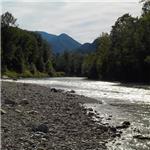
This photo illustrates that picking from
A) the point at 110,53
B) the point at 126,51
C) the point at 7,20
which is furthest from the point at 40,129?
the point at 7,20

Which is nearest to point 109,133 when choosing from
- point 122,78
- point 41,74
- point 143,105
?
point 143,105

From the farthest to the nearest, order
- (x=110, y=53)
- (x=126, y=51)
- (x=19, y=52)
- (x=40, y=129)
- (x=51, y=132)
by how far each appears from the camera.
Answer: (x=19, y=52)
(x=110, y=53)
(x=126, y=51)
(x=51, y=132)
(x=40, y=129)

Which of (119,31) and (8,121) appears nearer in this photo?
(8,121)

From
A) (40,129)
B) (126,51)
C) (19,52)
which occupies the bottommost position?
(40,129)

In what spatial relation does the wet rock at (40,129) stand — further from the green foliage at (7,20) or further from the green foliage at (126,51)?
the green foliage at (7,20)

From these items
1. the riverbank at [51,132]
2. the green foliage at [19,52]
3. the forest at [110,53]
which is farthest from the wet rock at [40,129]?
the green foliage at [19,52]

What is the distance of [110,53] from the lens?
121625 millimetres

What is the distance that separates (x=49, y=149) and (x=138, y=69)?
82611 mm

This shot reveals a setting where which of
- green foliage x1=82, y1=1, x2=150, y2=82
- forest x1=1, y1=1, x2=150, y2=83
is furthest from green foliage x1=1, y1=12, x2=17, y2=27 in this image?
green foliage x1=82, y1=1, x2=150, y2=82

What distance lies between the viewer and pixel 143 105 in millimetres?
38500

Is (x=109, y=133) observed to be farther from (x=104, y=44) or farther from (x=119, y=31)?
(x=104, y=44)

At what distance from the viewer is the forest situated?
96750mm

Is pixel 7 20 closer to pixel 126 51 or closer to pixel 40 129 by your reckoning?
pixel 126 51

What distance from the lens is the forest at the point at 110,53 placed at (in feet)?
317
